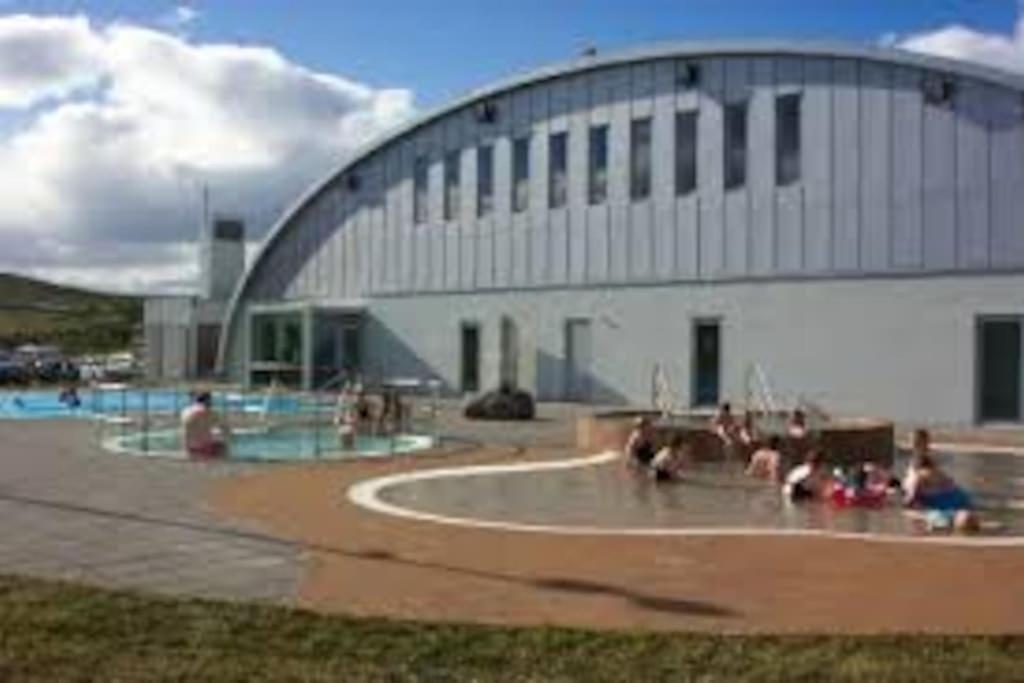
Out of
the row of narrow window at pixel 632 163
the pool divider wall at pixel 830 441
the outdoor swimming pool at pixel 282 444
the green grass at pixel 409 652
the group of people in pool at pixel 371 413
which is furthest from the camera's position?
the row of narrow window at pixel 632 163

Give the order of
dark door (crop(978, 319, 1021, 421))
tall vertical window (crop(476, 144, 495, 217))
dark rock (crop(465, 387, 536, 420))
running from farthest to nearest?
tall vertical window (crop(476, 144, 495, 217))
dark rock (crop(465, 387, 536, 420))
dark door (crop(978, 319, 1021, 421))

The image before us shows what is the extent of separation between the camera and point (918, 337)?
3262 cm

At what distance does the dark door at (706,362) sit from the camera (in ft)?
120

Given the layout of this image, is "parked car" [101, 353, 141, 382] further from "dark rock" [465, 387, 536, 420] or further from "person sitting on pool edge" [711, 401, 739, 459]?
"person sitting on pool edge" [711, 401, 739, 459]

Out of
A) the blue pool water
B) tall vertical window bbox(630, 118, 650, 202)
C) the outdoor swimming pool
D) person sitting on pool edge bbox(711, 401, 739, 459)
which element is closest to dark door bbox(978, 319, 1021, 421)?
tall vertical window bbox(630, 118, 650, 202)

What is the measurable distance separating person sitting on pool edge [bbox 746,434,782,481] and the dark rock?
43.7 feet

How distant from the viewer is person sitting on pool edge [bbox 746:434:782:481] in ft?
68.6

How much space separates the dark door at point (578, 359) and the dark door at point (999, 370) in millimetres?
10792

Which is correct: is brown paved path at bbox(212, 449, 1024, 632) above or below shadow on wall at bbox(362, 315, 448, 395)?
below

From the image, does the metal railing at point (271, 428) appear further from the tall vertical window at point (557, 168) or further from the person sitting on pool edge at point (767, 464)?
the person sitting on pool edge at point (767, 464)

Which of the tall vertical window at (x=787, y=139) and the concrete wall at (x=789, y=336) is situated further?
the tall vertical window at (x=787, y=139)

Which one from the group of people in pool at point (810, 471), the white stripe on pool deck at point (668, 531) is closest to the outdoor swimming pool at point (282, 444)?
the group of people in pool at point (810, 471)

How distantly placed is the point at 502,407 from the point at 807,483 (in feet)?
54.8

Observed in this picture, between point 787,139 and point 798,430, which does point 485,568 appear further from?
point 787,139
